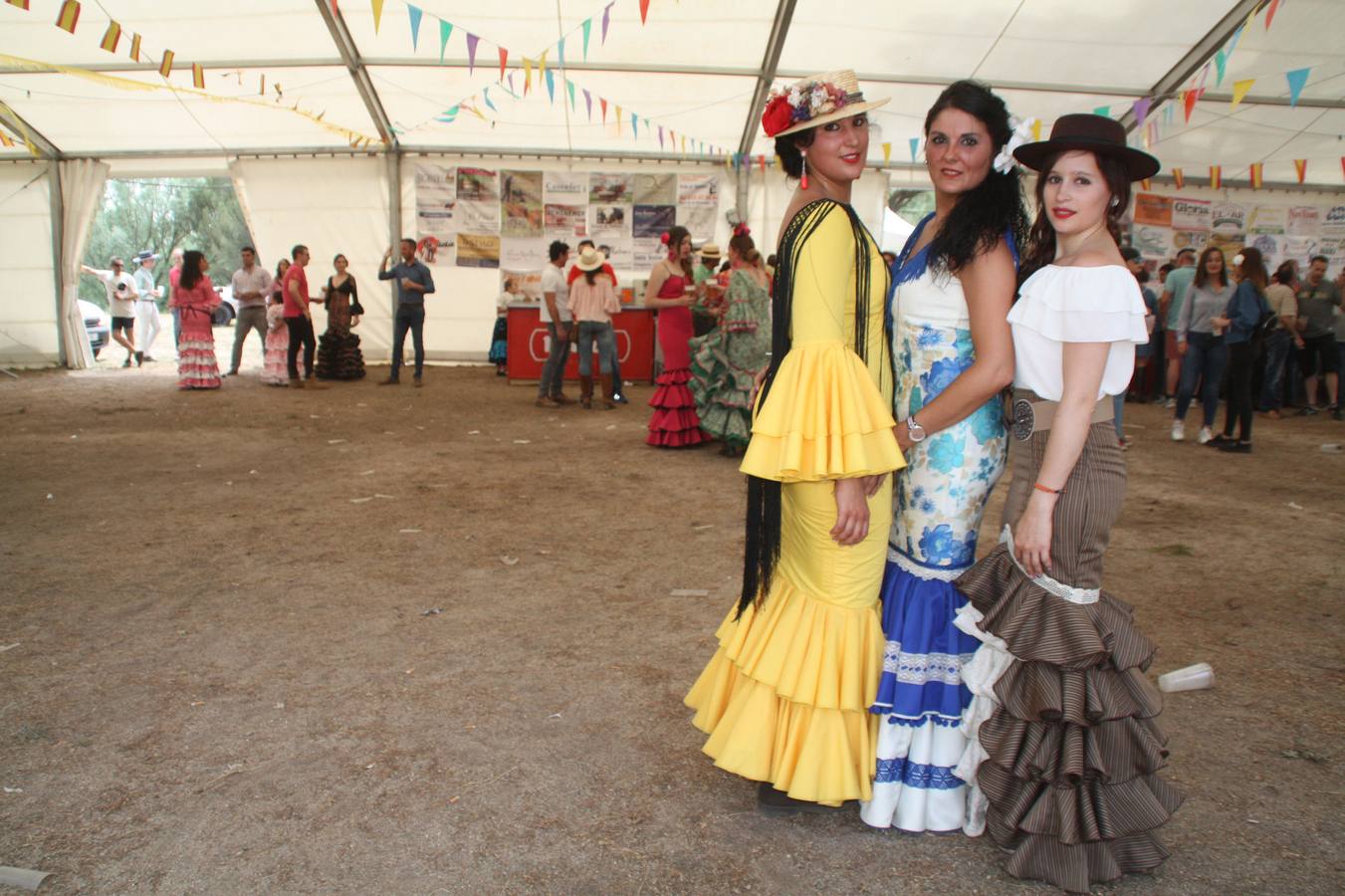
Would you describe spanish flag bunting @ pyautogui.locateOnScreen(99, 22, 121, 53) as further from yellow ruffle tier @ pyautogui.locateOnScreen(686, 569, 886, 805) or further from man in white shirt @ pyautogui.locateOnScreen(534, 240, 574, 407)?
yellow ruffle tier @ pyautogui.locateOnScreen(686, 569, 886, 805)

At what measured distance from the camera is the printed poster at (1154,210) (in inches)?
559

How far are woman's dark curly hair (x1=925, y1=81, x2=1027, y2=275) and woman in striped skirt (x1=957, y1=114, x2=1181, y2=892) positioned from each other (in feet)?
0.23

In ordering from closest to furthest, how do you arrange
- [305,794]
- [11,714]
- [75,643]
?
[305,794] → [11,714] → [75,643]

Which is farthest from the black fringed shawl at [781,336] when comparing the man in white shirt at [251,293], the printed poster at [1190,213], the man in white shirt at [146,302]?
the man in white shirt at [146,302]

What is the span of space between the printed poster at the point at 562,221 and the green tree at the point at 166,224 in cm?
1992

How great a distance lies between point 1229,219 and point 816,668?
14957 millimetres

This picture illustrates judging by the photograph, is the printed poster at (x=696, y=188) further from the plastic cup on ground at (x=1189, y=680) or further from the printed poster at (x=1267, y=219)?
the plastic cup on ground at (x=1189, y=680)

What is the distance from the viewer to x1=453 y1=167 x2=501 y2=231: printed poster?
14258 mm

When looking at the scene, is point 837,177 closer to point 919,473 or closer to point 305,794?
point 919,473

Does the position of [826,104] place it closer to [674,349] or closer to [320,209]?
[674,349]

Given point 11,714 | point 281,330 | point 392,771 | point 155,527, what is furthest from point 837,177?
point 281,330

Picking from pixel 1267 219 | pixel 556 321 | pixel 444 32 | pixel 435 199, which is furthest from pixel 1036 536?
pixel 1267 219

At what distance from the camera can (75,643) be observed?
11.8ft

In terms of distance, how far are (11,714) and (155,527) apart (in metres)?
2.47
